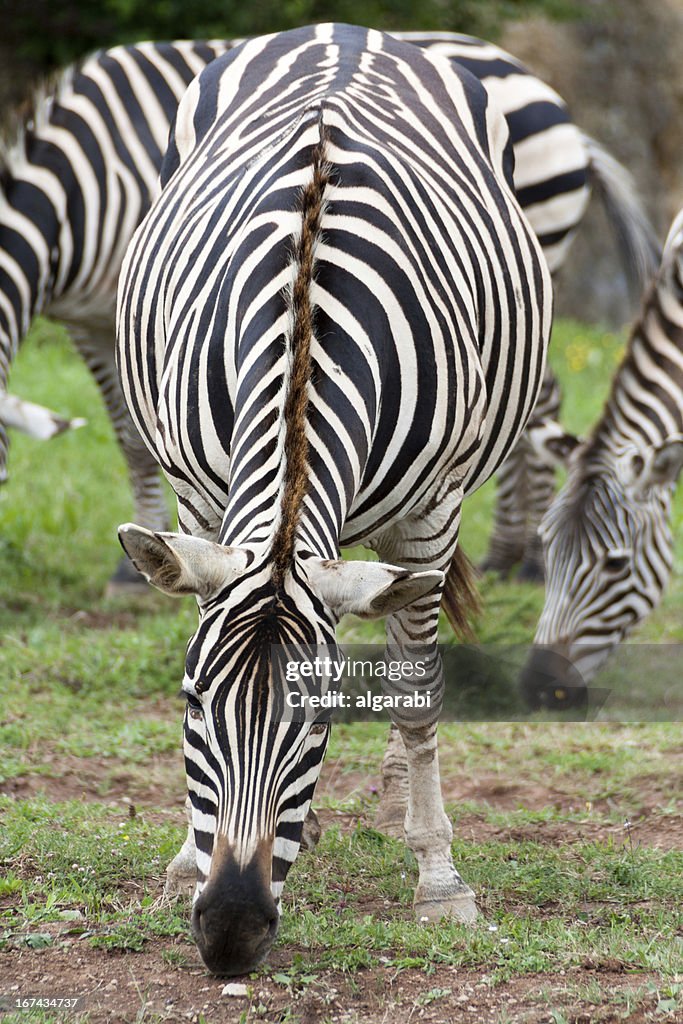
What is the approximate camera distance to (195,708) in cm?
285

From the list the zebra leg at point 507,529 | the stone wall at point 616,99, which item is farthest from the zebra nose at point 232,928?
the stone wall at point 616,99

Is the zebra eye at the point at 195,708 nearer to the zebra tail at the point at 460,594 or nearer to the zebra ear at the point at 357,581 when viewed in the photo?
the zebra ear at the point at 357,581

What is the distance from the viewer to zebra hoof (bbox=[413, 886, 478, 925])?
3.77 meters

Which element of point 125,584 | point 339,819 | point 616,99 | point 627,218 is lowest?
point 339,819

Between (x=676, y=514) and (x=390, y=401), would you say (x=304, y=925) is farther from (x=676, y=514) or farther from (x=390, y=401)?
(x=676, y=514)

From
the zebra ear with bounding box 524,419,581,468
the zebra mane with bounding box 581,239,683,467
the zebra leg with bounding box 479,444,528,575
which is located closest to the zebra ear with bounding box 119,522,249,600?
the zebra mane with bounding box 581,239,683,467

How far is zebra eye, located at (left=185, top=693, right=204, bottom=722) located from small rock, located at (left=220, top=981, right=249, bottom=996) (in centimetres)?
86

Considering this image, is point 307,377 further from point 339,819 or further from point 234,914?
point 339,819

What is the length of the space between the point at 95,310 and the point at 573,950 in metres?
5.08

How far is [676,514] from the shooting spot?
30.3 feet

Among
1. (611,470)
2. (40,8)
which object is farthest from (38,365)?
(611,470)

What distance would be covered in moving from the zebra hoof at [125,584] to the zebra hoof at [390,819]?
3226mm

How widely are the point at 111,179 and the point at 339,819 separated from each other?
14.0 ft

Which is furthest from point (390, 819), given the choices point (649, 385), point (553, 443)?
point (649, 385)
